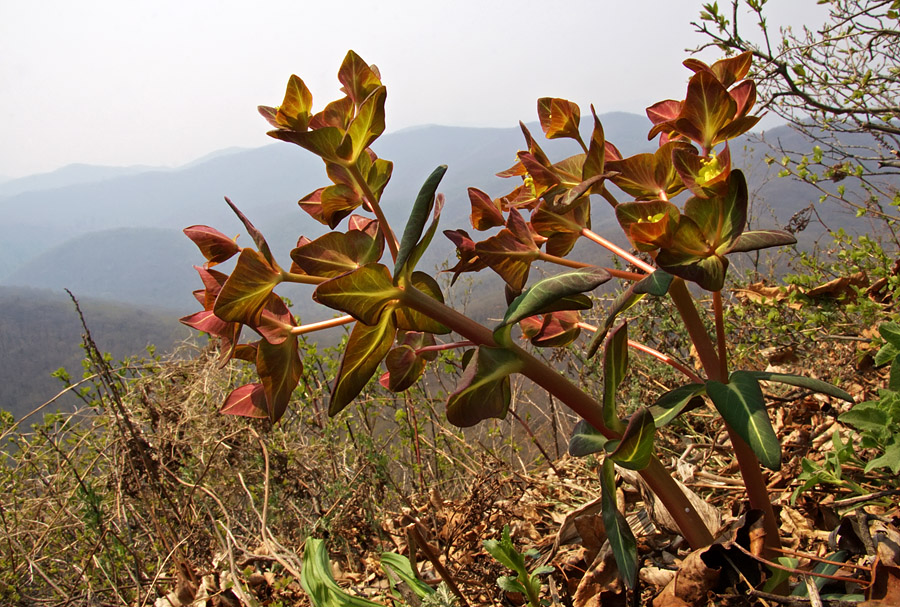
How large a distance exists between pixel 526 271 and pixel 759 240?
1.15ft

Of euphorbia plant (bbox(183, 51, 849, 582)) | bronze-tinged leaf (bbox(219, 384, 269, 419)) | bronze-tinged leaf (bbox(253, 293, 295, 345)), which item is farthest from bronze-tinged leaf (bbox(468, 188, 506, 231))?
bronze-tinged leaf (bbox(219, 384, 269, 419))

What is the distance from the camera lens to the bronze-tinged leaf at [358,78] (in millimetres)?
895

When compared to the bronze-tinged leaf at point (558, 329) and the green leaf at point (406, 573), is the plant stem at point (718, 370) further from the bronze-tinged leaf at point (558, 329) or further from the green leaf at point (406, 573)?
the green leaf at point (406, 573)

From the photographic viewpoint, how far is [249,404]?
923mm

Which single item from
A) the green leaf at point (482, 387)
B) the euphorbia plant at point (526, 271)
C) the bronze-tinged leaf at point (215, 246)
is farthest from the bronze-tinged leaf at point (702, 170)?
the bronze-tinged leaf at point (215, 246)

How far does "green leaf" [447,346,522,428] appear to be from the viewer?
2.58ft

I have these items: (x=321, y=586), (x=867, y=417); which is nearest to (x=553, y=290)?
(x=867, y=417)

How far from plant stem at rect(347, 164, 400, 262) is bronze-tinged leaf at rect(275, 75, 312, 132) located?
0.11 m

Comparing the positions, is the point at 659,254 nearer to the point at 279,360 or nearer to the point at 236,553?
the point at 279,360

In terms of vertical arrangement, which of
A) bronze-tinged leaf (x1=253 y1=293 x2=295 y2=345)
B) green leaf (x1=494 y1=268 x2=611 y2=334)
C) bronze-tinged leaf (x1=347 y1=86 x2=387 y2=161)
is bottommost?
bronze-tinged leaf (x1=253 y1=293 x2=295 y2=345)

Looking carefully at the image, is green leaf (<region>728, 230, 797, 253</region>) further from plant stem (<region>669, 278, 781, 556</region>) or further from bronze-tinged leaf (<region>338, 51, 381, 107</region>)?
bronze-tinged leaf (<region>338, 51, 381, 107</region>)

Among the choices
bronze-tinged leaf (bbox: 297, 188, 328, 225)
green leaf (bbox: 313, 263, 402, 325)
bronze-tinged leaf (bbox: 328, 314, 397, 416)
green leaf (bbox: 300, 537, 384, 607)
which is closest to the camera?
green leaf (bbox: 313, 263, 402, 325)

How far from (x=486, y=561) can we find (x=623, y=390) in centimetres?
150

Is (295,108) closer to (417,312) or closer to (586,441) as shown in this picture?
(417,312)
